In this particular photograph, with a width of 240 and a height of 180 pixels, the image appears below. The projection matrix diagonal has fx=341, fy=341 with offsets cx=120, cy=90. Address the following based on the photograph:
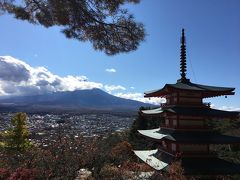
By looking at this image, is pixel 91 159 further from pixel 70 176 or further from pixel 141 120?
pixel 141 120

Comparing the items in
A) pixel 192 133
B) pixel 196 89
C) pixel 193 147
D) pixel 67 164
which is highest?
pixel 196 89

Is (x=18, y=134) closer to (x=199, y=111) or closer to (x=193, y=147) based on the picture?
(x=193, y=147)

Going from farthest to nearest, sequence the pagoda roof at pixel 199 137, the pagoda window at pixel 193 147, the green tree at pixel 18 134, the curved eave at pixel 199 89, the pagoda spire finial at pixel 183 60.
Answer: the green tree at pixel 18 134, the pagoda spire finial at pixel 183 60, the curved eave at pixel 199 89, the pagoda window at pixel 193 147, the pagoda roof at pixel 199 137

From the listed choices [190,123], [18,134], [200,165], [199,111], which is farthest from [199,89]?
[18,134]

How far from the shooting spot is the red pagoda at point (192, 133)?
56.7 ft

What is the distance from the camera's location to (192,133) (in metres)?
18.1

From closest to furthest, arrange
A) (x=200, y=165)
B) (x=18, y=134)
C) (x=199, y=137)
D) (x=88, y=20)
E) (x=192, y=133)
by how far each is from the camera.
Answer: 1. (x=88, y=20)
2. (x=200, y=165)
3. (x=199, y=137)
4. (x=192, y=133)
5. (x=18, y=134)

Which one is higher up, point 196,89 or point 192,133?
point 196,89

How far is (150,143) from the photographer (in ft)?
119

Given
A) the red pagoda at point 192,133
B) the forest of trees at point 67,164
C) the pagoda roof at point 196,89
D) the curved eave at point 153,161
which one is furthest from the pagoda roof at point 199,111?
the forest of trees at point 67,164

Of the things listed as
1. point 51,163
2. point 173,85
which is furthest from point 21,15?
point 173,85

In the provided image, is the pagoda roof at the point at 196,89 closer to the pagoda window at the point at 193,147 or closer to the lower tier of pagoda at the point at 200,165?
the pagoda window at the point at 193,147

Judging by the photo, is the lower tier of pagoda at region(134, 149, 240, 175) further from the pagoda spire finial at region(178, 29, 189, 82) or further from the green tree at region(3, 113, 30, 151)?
the green tree at region(3, 113, 30, 151)

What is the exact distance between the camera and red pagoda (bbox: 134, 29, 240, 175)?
17297 mm
